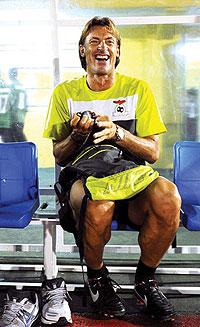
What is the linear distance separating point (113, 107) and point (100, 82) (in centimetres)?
17

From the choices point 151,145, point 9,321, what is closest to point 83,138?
point 151,145

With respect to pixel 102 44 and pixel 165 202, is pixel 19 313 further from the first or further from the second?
pixel 102 44

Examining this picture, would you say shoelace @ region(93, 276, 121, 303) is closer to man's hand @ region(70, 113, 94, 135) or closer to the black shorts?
the black shorts

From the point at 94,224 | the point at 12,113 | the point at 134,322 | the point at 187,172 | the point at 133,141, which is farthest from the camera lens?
the point at 12,113

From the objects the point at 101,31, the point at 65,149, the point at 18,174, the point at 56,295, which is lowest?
the point at 56,295

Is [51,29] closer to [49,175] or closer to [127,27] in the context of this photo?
[127,27]

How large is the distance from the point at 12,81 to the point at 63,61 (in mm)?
464

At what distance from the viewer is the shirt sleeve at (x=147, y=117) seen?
109 inches

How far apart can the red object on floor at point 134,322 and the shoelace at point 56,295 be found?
13cm

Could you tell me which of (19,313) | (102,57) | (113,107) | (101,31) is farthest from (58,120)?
(19,313)

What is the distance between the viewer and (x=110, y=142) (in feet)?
8.73

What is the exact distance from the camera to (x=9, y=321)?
7.89 feet

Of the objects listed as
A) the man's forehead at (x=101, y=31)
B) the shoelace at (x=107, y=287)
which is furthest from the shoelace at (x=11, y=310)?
the man's forehead at (x=101, y=31)

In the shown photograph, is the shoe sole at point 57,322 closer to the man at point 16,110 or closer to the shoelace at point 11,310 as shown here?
the shoelace at point 11,310
